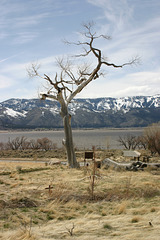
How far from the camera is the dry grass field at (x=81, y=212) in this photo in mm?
5230

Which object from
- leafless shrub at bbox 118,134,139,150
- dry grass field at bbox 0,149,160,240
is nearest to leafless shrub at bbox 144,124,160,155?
leafless shrub at bbox 118,134,139,150

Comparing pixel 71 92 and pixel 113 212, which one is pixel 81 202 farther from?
pixel 71 92

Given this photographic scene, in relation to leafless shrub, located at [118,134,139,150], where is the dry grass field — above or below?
above

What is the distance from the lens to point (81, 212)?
7055 millimetres

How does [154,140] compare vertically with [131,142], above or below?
above

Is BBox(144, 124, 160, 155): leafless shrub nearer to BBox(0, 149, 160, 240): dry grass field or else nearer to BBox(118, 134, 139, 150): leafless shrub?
BBox(118, 134, 139, 150): leafless shrub

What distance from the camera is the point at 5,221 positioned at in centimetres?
600

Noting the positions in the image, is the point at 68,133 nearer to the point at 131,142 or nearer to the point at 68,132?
the point at 68,132

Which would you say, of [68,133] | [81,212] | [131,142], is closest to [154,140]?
[68,133]

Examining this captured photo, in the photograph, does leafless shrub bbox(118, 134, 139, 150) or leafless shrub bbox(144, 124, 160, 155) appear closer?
leafless shrub bbox(144, 124, 160, 155)

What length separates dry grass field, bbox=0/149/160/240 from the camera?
5.23 m

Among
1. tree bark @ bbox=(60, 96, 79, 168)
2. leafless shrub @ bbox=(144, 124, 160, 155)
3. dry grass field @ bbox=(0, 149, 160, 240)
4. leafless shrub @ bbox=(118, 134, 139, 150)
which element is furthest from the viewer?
leafless shrub @ bbox=(118, 134, 139, 150)

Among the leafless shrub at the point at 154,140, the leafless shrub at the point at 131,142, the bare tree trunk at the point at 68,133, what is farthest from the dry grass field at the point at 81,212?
the leafless shrub at the point at 131,142

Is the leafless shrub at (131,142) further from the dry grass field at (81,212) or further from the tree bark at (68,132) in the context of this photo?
the dry grass field at (81,212)
